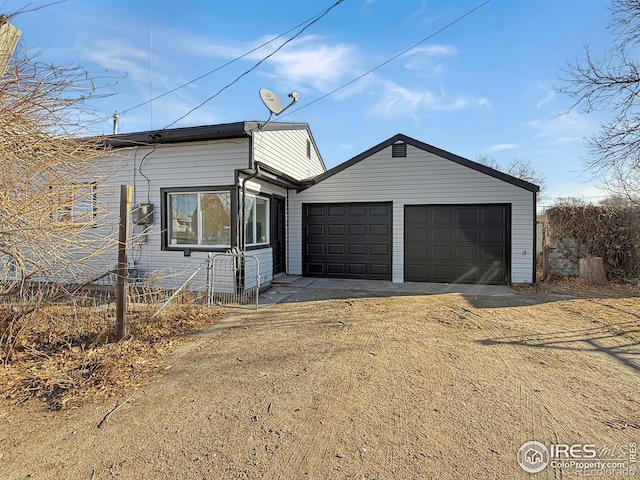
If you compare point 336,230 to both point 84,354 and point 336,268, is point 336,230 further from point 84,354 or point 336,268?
point 84,354

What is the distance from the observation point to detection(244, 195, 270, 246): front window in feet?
25.2

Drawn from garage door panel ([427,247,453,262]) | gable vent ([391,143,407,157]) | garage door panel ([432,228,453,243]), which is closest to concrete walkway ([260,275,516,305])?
garage door panel ([427,247,453,262])

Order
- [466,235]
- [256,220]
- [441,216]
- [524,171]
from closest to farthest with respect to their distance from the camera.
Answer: [256,220]
[466,235]
[441,216]
[524,171]

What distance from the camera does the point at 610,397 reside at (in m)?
2.87

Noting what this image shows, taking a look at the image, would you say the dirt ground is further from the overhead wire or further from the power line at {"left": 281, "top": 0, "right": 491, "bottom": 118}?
the power line at {"left": 281, "top": 0, "right": 491, "bottom": 118}

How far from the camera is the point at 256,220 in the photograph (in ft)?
26.7

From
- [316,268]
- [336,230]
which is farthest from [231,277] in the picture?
[336,230]

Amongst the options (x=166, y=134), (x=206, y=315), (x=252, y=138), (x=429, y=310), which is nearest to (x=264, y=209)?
(x=252, y=138)

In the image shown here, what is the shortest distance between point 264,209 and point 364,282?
3289mm

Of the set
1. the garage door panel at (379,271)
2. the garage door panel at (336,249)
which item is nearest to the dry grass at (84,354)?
the garage door panel at (336,249)

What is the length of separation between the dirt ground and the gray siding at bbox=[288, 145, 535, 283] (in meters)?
4.05

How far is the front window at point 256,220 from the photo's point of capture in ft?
25.2

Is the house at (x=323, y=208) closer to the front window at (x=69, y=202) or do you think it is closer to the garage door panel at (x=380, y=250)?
the garage door panel at (x=380, y=250)

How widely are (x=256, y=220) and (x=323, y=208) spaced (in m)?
2.33
